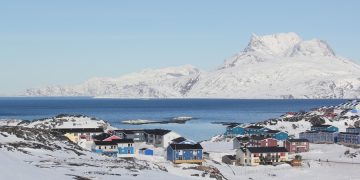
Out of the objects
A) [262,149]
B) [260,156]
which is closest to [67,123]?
[262,149]

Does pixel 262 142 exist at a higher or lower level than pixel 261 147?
lower

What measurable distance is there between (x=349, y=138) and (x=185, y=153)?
37.6m

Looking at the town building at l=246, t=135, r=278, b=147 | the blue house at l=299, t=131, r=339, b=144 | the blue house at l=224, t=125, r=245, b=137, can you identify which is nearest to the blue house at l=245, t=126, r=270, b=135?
the blue house at l=224, t=125, r=245, b=137

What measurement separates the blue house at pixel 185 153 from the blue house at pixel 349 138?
114 feet

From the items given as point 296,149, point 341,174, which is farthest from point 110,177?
point 296,149

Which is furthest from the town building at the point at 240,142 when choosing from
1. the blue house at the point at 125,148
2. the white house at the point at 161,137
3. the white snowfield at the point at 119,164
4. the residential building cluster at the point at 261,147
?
the blue house at the point at 125,148

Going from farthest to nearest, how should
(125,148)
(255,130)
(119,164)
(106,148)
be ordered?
1. (255,130)
2. (125,148)
3. (106,148)
4. (119,164)

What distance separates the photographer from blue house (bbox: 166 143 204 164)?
69.0m

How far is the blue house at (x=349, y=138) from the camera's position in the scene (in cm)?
9256

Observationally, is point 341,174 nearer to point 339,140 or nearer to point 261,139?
point 261,139

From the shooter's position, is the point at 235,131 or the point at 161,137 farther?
the point at 235,131

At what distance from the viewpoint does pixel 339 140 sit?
97312 millimetres

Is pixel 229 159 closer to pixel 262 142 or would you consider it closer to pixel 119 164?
pixel 262 142

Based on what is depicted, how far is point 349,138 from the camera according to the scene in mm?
94562
